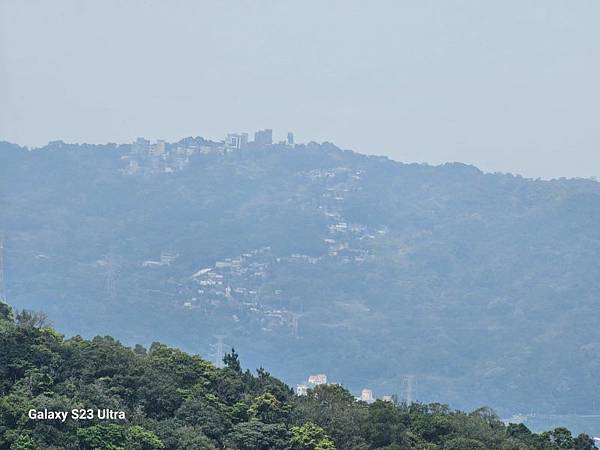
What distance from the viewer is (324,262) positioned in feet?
470

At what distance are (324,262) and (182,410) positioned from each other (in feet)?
371

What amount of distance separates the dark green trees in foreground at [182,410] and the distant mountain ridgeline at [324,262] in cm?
7494

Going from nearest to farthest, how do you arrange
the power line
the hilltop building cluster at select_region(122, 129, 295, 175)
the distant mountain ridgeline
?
1. the power line
2. the distant mountain ridgeline
3. the hilltop building cluster at select_region(122, 129, 295, 175)

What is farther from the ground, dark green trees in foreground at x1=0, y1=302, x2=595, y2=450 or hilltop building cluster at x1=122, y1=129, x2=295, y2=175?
hilltop building cluster at x1=122, y1=129, x2=295, y2=175

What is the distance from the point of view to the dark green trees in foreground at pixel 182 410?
27.4 meters

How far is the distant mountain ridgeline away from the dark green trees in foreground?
74.9 metres

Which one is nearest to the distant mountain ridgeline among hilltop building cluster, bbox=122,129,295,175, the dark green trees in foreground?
hilltop building cluster, bbox=122,129,295,175

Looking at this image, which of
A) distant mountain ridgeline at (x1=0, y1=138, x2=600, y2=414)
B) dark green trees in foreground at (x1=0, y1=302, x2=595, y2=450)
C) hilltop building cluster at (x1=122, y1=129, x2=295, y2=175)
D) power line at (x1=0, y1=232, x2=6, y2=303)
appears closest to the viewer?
dark green trees in foreground at (x1=0, y1=302, x2=595, y2=450)

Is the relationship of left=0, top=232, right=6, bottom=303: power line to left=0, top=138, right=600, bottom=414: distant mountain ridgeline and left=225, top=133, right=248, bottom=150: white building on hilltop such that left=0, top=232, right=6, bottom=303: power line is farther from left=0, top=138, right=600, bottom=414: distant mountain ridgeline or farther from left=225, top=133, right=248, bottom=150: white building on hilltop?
left=225, top=133, right=248, bottom=150: white building on hilltop

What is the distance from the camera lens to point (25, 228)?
146m

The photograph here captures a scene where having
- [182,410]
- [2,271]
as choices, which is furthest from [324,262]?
[182,410]

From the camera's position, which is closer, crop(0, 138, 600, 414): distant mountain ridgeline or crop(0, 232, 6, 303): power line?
crop(0, 232, 6, 303): power line

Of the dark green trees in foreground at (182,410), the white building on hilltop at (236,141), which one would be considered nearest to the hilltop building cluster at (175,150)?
the white building on hilltop at (236,141)

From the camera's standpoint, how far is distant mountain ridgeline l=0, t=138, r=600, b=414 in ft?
389
